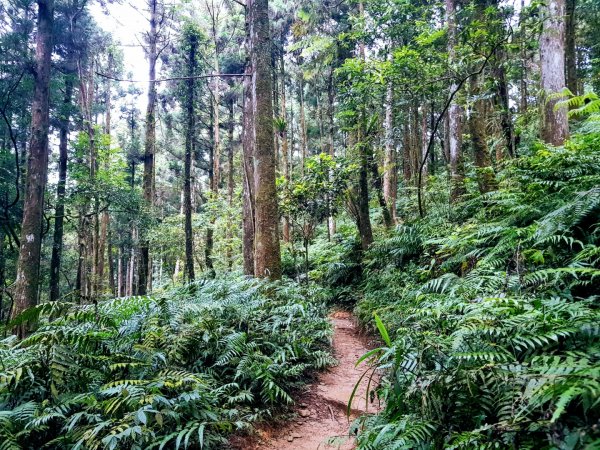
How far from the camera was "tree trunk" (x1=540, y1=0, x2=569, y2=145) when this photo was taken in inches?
267

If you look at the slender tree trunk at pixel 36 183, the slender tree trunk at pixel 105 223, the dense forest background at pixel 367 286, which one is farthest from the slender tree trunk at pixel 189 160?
the slender tree trunk at pixel 105 223

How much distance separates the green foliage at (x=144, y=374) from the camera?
2.67 metres

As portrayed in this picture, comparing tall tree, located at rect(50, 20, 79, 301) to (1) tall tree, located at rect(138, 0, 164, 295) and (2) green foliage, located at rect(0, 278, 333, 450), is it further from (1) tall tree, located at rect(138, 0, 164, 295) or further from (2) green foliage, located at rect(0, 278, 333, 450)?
(2) green foliage, located at rect(0, 278, 333, 450)

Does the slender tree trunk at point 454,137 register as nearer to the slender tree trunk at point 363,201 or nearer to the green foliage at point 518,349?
the slender tree trunk at point 363,201

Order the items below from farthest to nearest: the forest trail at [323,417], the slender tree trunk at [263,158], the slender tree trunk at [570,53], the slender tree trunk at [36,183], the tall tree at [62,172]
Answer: the tall tree at [62,172], the slender tree trunk at [570,53], the slender tree trunk at [36,183], the slender tree trunk at [263,158], the forest trail at [323,417]

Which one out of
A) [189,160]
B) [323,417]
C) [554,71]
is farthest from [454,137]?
[189,160]

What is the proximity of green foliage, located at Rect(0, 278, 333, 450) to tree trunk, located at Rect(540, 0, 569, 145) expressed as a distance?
628 centimetres

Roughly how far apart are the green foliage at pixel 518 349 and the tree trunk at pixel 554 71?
1.75 metres

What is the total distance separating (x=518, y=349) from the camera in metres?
2.50

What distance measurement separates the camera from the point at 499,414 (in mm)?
2043

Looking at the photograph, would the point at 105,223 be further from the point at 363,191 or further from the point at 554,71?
the point at 554,71

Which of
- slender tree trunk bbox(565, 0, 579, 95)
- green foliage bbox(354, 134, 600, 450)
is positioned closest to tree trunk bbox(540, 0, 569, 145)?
green foliage bbox(354, 134, 600, 450)

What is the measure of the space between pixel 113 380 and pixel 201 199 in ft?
108

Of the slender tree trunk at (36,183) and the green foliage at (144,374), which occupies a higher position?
the slender tree trunk at (36,183)
